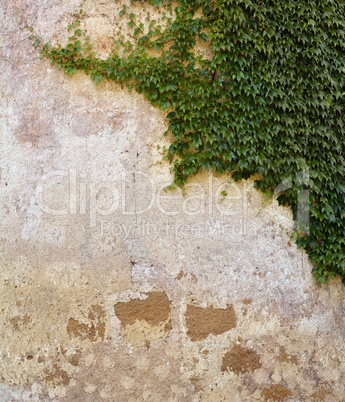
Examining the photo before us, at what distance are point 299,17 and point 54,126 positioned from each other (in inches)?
106

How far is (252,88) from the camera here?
3307mm

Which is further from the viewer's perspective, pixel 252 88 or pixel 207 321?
pixel 252 88

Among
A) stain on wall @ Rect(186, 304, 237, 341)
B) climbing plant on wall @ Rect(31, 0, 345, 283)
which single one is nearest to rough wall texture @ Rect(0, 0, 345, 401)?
stain on wall @ Rect(186, 304, 237, 341)

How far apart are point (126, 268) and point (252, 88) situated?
83.0 inches

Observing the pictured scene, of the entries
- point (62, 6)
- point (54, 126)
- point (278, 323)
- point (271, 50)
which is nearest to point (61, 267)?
point (54, 126)

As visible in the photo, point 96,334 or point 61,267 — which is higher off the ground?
point 61,267

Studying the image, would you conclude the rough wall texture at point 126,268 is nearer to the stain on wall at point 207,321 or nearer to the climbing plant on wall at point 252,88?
the stain on wall at point 207,321

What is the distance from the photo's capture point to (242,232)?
3375 mm

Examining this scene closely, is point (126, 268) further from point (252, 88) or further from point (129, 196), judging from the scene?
point (252, 88)

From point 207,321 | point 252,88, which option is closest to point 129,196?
point 207,321

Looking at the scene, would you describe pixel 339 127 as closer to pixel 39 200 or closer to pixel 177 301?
pixel 177 301

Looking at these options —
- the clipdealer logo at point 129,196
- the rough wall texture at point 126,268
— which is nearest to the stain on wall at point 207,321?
the rough wall texture at point 126,268

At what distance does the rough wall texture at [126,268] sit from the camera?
3.13 m

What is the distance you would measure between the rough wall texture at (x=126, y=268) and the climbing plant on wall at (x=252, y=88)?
6.8 inches
